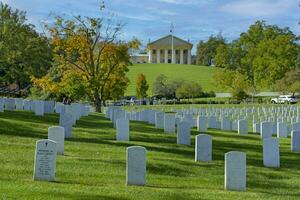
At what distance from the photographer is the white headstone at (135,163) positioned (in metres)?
11.6

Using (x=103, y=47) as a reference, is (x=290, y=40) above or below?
above

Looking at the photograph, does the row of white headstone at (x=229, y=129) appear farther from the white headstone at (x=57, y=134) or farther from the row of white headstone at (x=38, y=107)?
the white headstone at (x=57, y=134)

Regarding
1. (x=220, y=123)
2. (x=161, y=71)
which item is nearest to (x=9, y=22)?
(x=220, y=123)

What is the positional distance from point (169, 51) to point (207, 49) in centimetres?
1375

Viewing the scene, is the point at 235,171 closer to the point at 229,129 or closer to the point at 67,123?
the point at 67,123

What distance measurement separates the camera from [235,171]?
39.5ft

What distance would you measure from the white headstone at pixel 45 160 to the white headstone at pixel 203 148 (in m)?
5.07

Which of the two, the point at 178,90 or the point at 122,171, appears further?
the point at 178,90

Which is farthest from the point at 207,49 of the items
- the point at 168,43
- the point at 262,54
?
the point at 262,54

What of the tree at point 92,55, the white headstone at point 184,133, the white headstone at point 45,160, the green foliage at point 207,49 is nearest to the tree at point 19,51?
the tree at point 92,55

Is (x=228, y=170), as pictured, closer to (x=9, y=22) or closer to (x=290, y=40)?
(x=9, y=22)

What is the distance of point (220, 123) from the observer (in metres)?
28.5

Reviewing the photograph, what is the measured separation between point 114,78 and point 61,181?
1436 inches

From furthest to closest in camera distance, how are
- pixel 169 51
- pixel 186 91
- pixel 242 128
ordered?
1. pixel 169 51
2. pixel 186 91
3. pixel 242 128
